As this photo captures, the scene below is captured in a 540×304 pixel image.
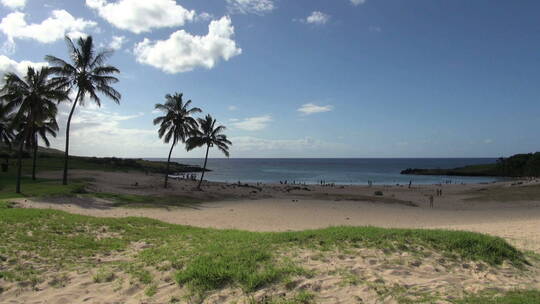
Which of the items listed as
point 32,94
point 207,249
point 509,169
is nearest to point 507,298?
point 207,249

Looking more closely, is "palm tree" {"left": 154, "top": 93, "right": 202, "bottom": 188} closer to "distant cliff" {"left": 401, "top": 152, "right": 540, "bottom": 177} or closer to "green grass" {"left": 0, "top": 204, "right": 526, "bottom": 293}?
"green grass" {"left": 0, "top": 204, "right": 526, "bottom": 293}

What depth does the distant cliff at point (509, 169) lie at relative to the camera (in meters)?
77.2

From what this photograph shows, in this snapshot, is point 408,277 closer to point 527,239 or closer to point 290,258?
point 290,258

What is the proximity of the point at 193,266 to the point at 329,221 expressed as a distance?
12.2 m

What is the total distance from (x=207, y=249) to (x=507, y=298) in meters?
5.59

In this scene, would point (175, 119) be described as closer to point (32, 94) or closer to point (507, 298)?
point (32, 94)

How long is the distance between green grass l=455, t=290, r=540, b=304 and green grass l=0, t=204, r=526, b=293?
1.63 m

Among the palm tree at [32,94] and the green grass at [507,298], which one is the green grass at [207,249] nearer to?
the green grass at [507,298]

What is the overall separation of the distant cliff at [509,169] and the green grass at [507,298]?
9090cm

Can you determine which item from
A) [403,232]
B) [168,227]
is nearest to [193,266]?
[403,232]

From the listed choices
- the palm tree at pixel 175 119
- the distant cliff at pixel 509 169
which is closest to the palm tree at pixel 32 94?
the palm tree at pixel 175 119

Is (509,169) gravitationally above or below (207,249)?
above

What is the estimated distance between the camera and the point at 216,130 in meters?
34.9

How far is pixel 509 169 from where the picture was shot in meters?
84.9
